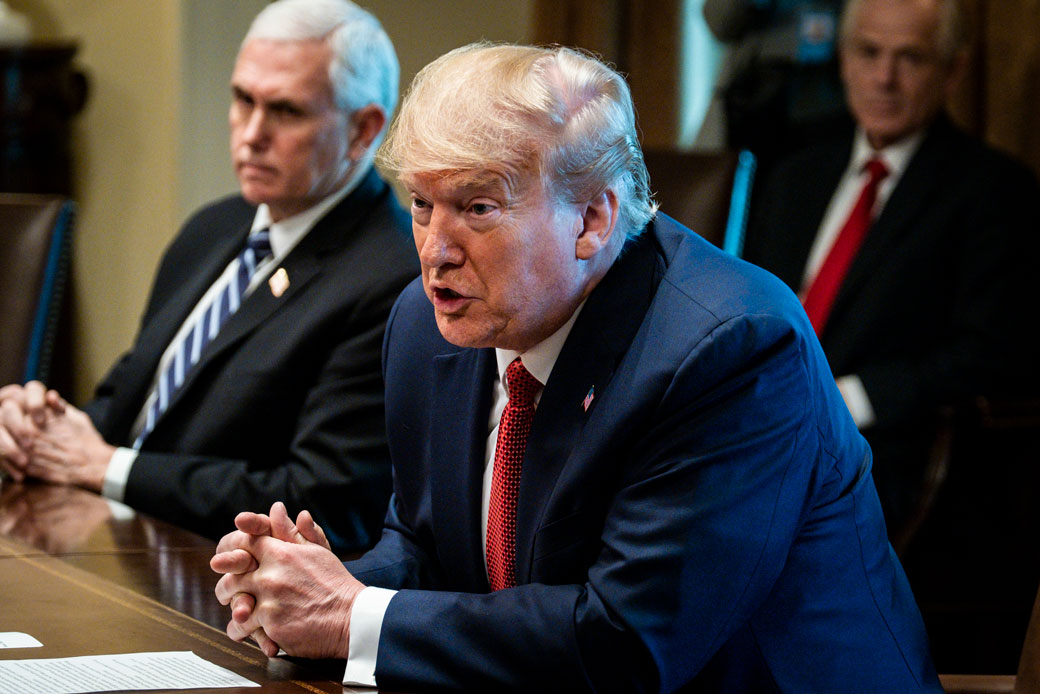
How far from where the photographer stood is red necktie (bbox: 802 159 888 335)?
10.8 ft

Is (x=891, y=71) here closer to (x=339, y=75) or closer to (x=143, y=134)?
(x=339, y=75)

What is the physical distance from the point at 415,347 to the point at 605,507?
406 mm

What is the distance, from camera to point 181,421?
8.14 feet

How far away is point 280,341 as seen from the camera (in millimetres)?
2340

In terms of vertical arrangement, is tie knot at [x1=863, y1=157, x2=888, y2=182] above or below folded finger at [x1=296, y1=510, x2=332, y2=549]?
below

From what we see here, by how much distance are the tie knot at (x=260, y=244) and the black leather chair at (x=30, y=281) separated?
46cm

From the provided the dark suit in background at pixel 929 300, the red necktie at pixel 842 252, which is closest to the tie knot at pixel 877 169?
the red necktie at pixel 842 252

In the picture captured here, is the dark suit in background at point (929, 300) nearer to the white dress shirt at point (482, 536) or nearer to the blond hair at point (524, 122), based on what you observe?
the white dress shirt at point (482, 536)

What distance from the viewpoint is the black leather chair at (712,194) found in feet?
8.49

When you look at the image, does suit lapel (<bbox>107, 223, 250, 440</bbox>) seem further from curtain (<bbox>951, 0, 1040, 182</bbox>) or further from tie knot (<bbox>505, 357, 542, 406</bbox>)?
curtain (<bbox>951, 0, 1040, 182</bbox>)

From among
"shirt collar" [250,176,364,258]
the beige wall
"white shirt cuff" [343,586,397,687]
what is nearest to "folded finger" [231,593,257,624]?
"white shirt cuff" [343,586,397,687]

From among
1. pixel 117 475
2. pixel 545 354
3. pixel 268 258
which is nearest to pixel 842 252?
pixel 268 258

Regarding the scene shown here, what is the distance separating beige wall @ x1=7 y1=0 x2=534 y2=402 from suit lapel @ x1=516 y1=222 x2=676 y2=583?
310 cm

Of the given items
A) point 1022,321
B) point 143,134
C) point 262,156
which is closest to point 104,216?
point 143,134
